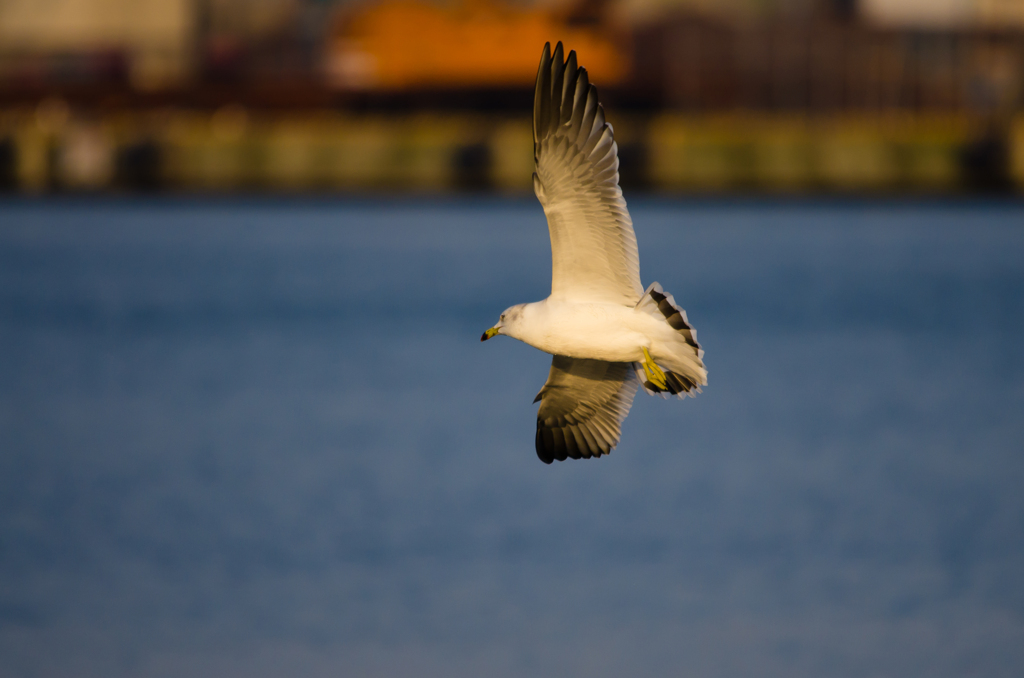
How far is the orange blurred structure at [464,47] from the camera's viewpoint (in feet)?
147

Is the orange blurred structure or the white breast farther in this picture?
the orange blurred structure

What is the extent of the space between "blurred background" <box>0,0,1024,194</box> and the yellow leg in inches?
1216

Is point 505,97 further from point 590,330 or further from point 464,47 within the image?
point 590,330

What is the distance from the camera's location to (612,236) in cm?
746

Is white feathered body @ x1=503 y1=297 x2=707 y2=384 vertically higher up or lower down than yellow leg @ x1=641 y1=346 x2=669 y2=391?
higher up

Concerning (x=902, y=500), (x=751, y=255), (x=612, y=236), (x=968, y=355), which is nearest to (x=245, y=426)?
(x=902, y=500)

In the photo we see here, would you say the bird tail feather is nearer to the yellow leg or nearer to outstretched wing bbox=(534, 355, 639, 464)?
the yellow leg

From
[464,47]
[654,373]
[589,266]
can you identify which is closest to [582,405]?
[654,373]

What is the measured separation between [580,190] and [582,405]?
5.26ft

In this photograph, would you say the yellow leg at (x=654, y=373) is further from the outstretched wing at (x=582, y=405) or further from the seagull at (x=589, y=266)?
the outstretched wing at (x=582, y=405)

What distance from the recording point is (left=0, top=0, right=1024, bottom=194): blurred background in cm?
3903

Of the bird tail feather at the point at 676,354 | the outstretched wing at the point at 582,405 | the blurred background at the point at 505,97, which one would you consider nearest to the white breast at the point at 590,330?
the bird tail feather at the point at 676,354

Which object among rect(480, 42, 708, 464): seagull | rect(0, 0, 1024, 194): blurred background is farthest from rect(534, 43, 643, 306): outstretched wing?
rect(0, 0, 1024, 194): blurred background

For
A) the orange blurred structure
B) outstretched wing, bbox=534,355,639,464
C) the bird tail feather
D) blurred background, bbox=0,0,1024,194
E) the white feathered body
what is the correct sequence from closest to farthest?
the bird tail feather < the white feathered body < outstretched wing, bbox=534,355,639,464 < blurred background, bbox=0,0,1024,194 < the orange blurred structure
